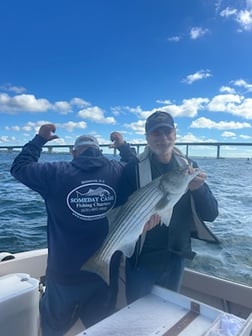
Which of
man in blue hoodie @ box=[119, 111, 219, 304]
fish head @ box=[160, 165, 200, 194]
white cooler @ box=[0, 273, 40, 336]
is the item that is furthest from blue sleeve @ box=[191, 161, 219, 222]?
white cooler @ box=[0, 273, 40, 336]

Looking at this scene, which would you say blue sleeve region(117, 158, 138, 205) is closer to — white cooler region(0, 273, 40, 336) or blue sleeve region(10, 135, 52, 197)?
blue sleeve region(10, 135, 52, 197)

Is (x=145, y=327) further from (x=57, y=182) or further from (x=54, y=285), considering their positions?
(x=57, y=182)

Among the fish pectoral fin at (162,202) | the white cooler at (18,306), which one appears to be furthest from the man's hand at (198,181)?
the white cooler at (18,306)

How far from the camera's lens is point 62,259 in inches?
107

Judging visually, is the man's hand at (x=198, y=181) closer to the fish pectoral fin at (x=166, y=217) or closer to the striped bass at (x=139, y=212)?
the striped bass at (x=139, y=212)

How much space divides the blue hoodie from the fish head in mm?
568

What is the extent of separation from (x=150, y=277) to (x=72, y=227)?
2.75 feet

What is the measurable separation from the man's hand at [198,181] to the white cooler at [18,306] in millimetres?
1611

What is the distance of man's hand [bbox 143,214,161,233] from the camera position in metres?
2.55

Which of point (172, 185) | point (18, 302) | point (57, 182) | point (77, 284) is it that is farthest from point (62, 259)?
point (172, 185)

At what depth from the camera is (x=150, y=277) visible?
2.87m

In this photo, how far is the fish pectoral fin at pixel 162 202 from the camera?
2.51 m

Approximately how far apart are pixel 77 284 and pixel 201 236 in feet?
3.90

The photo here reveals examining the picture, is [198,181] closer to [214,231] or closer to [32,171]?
[32,171]
